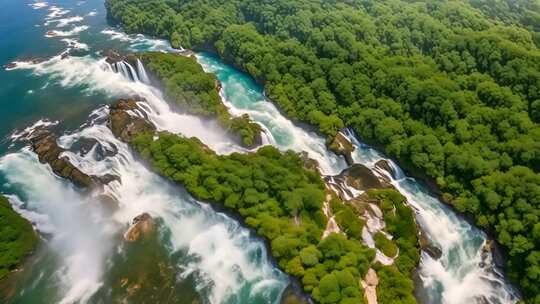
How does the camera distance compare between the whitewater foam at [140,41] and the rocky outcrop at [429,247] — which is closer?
the rocky outcrop at [429,247]

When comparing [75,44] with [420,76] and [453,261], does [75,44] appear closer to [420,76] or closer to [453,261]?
[420,76]

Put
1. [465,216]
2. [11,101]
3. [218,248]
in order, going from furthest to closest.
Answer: [11,101] < [465,216] < [218,248]

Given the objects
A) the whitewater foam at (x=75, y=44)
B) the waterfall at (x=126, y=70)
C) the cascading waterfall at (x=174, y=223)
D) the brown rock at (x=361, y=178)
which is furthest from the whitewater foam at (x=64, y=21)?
the brown rock at (x=361, y=178)

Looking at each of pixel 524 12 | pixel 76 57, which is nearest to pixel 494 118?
pixel 524 12

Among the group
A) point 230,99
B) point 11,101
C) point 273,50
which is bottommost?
point 11,101

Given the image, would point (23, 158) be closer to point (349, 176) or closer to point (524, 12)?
point (349, 176)

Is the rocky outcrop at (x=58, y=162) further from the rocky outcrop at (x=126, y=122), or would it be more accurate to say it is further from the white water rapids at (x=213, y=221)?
the rocky outcrop at (x=126, y=122)
